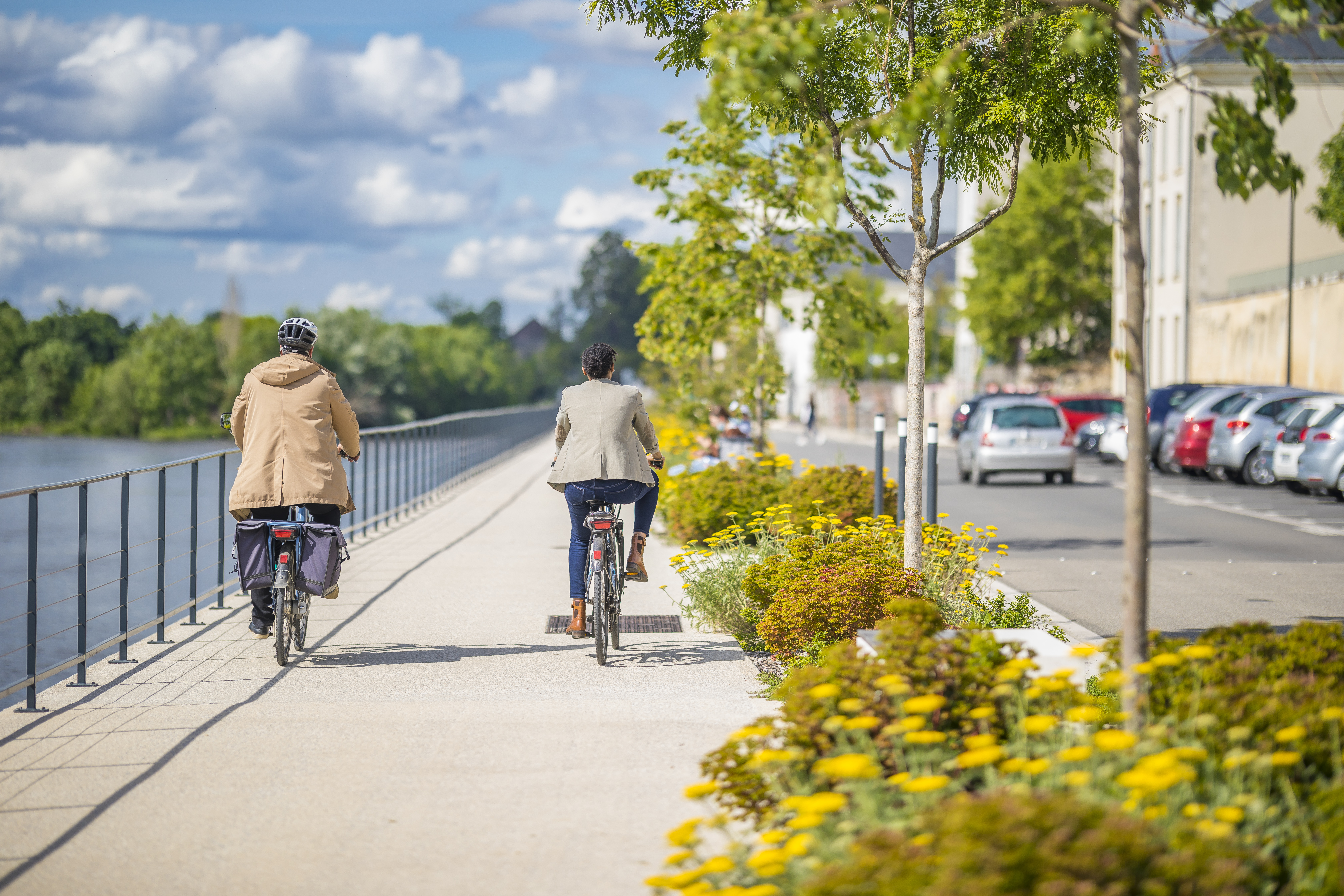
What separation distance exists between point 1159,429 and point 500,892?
27837mm

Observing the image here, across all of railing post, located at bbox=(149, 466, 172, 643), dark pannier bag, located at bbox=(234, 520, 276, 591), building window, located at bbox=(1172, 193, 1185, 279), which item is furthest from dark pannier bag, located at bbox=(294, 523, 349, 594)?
building window, located at bbox=(1172, 193, 1185, 279)

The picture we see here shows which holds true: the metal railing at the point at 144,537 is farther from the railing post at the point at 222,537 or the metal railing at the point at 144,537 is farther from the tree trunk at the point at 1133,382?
the tree trunk at the point at 1133,382

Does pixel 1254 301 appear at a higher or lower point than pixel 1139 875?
higher

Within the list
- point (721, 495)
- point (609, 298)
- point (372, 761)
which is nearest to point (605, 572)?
point (372, 761)

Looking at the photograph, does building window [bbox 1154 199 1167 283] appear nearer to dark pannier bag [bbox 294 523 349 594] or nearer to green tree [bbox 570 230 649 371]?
dark pannier bag [bbox 294 523 349 594]

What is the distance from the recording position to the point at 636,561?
340 inches

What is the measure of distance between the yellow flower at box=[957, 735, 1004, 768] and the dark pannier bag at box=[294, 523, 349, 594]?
187 inches

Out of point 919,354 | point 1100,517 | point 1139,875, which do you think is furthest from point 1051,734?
point 1100,517

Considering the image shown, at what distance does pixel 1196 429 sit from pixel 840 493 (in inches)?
671

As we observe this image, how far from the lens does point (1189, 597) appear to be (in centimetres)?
1098

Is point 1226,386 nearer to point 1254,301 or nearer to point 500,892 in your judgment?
point 1254,301

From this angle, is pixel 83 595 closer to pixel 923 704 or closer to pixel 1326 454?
pixel 923 704

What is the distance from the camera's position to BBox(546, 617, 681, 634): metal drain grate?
887 centimetres

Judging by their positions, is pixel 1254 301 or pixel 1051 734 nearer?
pixel 1051 734
